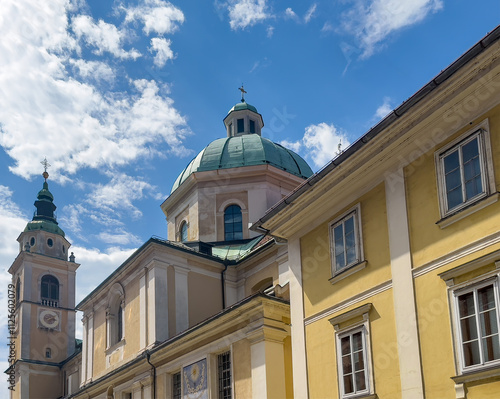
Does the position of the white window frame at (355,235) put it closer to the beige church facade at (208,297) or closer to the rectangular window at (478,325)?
the rectangular window at (478,325)

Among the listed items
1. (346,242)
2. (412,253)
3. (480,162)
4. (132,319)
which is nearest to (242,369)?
(346,242)

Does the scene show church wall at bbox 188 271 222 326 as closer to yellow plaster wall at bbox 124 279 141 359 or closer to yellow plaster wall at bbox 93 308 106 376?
yellow plaster wall at bbox 124 279 141 359

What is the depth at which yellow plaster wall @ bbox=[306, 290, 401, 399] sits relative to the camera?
34.7 ft

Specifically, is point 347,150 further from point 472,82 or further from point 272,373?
point 272,373

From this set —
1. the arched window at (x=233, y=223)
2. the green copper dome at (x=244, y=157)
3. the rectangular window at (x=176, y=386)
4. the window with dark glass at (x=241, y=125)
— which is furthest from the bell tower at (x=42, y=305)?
the rectangular window at (x=176, y=386)

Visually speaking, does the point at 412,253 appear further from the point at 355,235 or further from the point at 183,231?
the point at 183,231

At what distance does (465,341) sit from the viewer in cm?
923

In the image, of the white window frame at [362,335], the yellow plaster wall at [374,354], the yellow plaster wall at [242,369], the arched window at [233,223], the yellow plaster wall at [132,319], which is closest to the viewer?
the yellow plaster wall at [374,354]

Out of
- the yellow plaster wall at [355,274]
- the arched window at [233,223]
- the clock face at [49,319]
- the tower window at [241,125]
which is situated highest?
the tower window at [241,125]

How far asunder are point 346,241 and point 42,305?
113ft

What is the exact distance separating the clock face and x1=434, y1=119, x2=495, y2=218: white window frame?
36702 mm

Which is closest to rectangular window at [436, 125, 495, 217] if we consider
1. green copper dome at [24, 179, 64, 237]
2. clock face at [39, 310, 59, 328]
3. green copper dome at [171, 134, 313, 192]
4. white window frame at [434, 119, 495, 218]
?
white window frame at [434, 119, 495, 218]

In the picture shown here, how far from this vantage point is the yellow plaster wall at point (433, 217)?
9289 millimetres

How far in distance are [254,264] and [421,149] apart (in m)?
13.8
